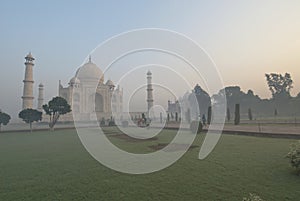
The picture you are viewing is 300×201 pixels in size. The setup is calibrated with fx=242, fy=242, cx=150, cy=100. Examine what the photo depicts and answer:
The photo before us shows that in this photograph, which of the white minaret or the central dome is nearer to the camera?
the white minaret

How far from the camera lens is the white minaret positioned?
41.3 m

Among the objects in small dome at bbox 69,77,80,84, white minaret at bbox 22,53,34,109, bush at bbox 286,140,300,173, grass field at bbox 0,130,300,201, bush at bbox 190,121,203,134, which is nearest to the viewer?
grass field at bbox 0,130,300,201

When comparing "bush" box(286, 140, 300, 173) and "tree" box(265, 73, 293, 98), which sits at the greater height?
"tree" box(265, 73, 293, 98)

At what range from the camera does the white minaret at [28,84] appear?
1626 inches

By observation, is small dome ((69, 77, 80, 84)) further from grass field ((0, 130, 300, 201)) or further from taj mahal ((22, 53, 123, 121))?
grass field ((0, 130, 300, 201))

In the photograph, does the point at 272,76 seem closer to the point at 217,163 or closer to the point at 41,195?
the point at 217,163

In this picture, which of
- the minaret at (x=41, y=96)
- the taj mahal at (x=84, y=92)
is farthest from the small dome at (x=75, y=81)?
the minaret at (x=41, y=96)

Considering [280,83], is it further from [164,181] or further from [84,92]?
[164,181]

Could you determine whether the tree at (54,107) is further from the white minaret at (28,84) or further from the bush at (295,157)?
the bush at (295,157)

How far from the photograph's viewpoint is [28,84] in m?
41.9

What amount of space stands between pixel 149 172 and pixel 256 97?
57.7 meters

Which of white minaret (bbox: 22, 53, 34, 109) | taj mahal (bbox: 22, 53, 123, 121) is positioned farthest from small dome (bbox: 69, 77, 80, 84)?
white minaret (bbox: 22, 53, 34, 109)

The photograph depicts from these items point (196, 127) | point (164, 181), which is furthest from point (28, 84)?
point (164, 181)

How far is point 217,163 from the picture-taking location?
723 centimetres
